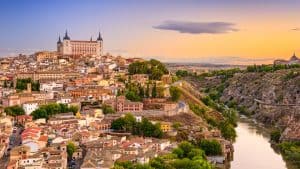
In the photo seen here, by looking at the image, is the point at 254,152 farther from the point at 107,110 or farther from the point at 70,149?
the point at 70,149

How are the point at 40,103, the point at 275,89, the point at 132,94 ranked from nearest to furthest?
the point at 40,103, the point at 132,94, the point at 275,89

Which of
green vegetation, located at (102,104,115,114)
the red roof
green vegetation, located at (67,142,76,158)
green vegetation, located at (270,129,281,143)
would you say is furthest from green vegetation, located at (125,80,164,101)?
green vegetation, located at (67,142,76,158)

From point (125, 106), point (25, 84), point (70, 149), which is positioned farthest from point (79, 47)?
point (70, 149)

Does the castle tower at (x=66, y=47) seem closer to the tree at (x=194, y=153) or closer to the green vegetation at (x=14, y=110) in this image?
the green vegetation at (x=14, y=110)

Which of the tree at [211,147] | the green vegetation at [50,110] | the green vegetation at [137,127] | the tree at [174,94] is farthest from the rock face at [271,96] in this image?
the green vegetation at [50,110]

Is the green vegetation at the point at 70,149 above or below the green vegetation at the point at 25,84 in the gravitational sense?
below

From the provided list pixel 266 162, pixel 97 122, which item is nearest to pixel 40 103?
pixel 97 122

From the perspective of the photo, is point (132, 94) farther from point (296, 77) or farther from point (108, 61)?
point (296, 77)
